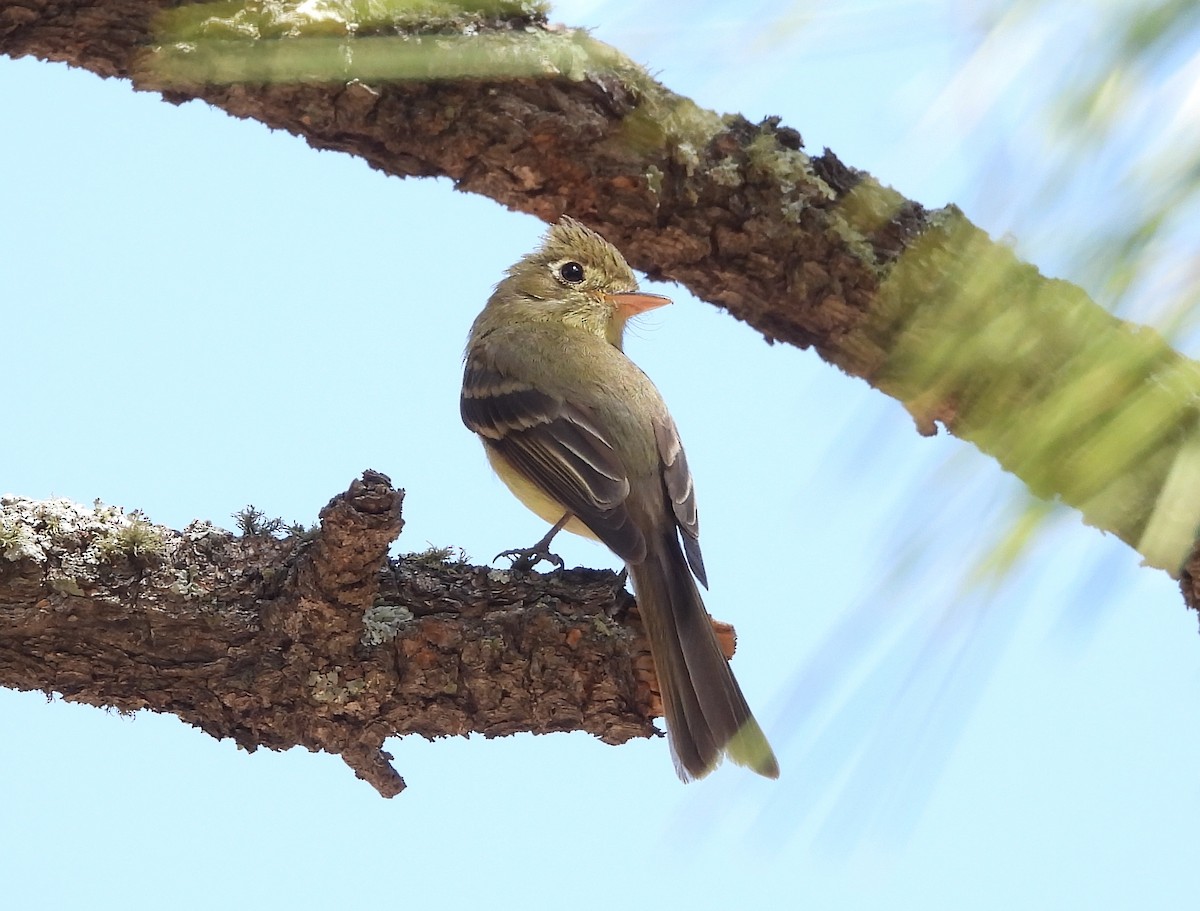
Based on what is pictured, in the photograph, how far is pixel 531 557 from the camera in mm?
4105

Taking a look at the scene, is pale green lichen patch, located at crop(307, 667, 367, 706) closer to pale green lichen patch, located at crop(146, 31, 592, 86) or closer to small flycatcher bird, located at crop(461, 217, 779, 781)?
small flycatcher bird, located at crop(461, 217, 779, 781)

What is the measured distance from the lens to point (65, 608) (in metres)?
3.29

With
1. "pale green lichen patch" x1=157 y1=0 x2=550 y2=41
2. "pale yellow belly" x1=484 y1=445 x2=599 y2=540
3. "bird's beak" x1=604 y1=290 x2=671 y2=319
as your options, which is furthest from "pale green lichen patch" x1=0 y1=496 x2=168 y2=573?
"bird's beak" x1=604 y1=290 x2=671 y2=319

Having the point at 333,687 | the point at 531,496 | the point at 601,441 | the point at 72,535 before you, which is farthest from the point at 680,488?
the point at 72,535

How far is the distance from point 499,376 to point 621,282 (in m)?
0.67

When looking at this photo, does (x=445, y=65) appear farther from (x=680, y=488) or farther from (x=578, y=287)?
(x=578, y=287)

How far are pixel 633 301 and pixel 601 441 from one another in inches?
34.8

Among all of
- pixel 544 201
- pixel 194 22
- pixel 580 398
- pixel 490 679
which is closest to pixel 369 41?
pixel 490 679

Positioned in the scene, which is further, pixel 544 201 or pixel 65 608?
pixel 544 201

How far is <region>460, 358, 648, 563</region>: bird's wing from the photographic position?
4137mm

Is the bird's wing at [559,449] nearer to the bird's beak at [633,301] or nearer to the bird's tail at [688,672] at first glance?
the bird's tail at [688,672]

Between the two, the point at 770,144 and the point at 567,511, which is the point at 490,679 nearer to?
the point at 567,511

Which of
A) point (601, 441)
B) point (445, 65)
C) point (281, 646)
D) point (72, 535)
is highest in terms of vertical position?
point (601, 441)

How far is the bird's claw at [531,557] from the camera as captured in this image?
12.9 ft
